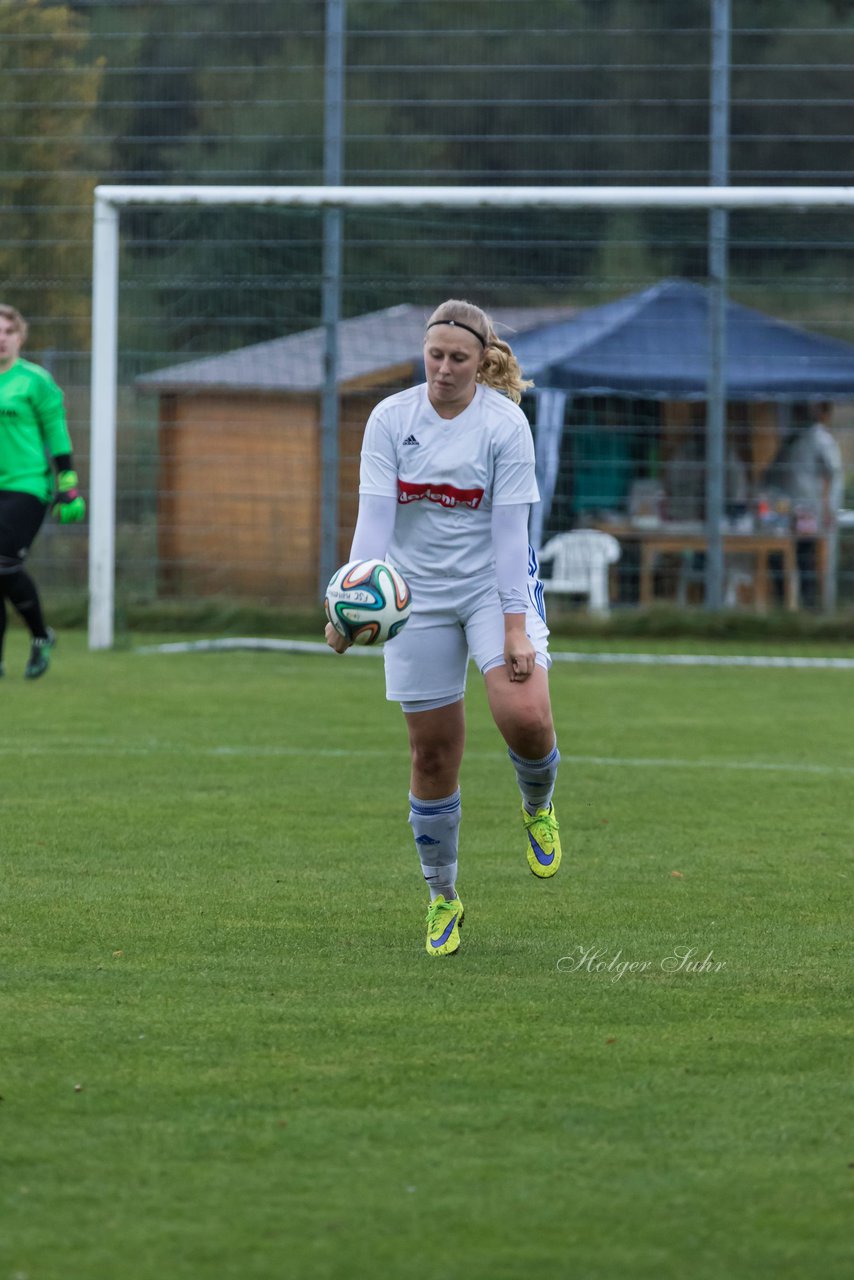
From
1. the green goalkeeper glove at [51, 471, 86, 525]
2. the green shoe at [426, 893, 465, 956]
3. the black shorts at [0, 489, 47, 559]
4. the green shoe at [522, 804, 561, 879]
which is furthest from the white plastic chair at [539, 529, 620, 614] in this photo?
the green shoe at [426, 893, 465, 956]

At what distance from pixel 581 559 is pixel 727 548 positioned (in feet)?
3.82

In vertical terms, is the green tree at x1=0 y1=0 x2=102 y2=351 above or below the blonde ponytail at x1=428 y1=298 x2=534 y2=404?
above

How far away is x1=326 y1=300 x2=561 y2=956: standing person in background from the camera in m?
5.12

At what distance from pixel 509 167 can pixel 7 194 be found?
14.2ft

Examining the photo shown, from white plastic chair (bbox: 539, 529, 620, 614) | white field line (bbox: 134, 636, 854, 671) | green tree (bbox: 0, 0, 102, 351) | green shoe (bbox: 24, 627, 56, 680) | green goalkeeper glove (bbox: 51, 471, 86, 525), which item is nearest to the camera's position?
green goalkeeper glove (bbox: 51, 471, 86, 525)

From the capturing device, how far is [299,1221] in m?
3.13

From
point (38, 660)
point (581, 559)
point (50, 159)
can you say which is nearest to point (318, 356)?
point (581, 559)

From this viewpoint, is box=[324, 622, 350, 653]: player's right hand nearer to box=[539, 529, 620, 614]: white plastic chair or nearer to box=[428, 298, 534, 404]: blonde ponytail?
box=[428, 298, 534, 404]: blonde ponytail

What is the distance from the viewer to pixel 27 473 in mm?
11820

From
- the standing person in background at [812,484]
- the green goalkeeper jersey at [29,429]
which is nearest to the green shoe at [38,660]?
the green goalkeeper jersey at [29,429]

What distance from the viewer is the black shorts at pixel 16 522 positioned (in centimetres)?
1177

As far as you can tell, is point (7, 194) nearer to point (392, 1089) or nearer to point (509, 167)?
point (509, 167)

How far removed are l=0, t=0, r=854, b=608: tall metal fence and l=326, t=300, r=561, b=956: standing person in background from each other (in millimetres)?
10221

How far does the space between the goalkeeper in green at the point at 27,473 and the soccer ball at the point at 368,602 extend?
6835 millimetres
